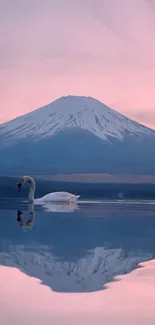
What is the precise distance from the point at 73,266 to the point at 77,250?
1001mm

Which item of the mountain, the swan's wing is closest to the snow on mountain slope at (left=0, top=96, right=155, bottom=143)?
the mountain

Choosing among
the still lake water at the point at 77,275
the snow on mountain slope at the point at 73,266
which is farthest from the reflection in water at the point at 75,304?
the snow on mountain slope at the point at 73,266

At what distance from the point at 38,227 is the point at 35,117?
54.3 meters

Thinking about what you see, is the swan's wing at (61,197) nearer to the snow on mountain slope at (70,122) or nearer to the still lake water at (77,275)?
the still lake water at (77,275)

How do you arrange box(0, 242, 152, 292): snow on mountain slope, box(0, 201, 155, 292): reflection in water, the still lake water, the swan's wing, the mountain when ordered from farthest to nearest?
the mountain → the swan's wing → box(0, 201, 155, 292): reflection in water → box(0, 242, 152, 292): snow on mountain slope → the still lake water

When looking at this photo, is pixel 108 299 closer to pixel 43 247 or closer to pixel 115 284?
pixel 115 284

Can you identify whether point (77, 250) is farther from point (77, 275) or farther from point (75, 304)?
point (75, 304)

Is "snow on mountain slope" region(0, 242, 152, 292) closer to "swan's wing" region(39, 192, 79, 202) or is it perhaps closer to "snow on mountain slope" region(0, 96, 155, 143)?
"swan's wing" region(39, 192, 79, 202)

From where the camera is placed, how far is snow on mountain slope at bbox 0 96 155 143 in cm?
5675


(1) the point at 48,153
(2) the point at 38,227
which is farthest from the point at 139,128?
(2) the point at 38,227

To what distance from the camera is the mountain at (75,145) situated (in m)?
51.2

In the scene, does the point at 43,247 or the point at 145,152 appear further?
the point at 145,152

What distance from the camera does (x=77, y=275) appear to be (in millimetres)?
4961

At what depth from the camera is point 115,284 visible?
15.1 feet
